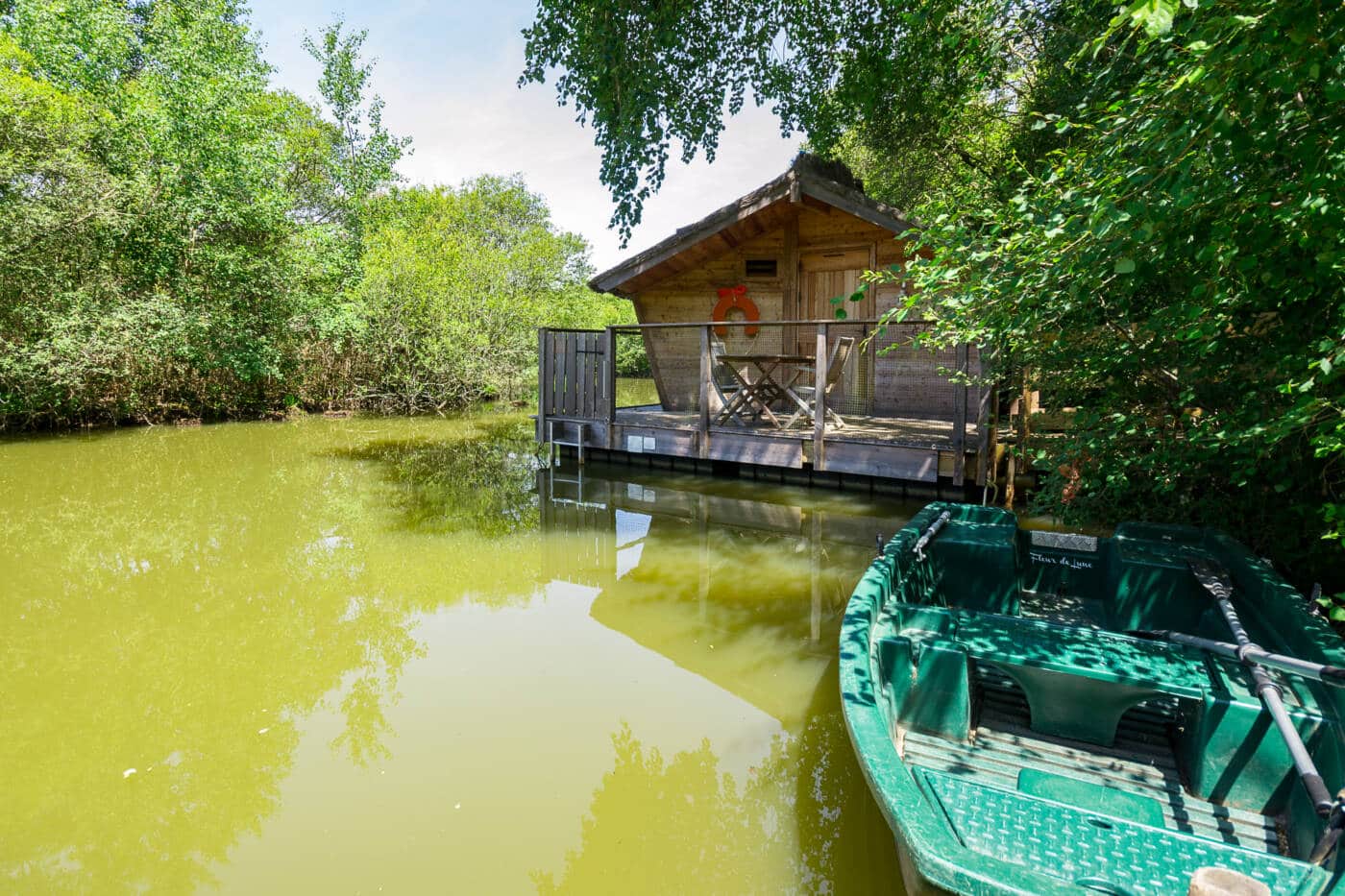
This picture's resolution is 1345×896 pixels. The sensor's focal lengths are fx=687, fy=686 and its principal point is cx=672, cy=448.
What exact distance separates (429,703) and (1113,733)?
122 inches

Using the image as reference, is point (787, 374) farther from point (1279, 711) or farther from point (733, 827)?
point (1279, 711)

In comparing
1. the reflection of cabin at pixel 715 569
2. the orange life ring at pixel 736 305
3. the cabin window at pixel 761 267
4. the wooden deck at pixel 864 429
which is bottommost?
the reflection of cabin at pixel 715 569

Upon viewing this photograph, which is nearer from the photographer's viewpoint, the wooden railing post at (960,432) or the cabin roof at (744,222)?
the wooden railing post at (960,432)

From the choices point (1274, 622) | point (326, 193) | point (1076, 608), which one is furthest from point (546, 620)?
point (326, 193)

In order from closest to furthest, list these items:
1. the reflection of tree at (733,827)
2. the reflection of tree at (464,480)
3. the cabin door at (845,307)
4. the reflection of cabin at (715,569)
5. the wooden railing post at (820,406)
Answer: the reflection of tree at (733,827)
the reflection of cabin at (715,569)
the reflection of tree at (464,480)
the wooden railing post at (820,406)
the cabin door at (845,307)

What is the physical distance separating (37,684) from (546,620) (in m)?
2.79

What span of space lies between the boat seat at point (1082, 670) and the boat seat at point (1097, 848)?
709 millimetres

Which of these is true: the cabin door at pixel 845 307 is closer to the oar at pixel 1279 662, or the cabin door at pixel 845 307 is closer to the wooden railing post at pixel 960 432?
the wooden railing post at pixel 960 432

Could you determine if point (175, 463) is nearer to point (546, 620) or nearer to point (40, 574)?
point (40, 574)

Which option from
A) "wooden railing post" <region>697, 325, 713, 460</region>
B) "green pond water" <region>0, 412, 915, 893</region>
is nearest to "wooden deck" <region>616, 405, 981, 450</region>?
"wooden railing post" <region>697, 325, 713, 460</region>

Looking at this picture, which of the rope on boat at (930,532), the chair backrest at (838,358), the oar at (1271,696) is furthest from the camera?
the chair backrest at (838,358)

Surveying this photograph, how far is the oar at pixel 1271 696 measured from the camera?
5.44 feet

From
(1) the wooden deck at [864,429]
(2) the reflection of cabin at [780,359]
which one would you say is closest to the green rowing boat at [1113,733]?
(1) the wooden deck at [864,429]

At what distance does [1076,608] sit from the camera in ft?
12.6
